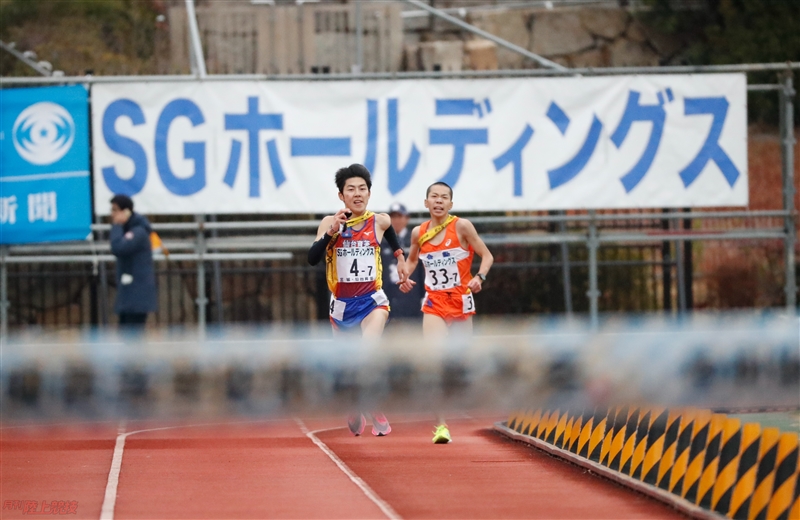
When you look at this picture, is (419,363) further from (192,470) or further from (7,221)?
(7,221)

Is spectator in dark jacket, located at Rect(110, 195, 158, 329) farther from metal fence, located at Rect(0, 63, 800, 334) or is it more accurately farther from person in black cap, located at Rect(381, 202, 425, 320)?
person in black cap, located at Rect(381, 202, 425, 320)

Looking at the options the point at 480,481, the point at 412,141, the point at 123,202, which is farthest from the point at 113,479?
the point at 412,141

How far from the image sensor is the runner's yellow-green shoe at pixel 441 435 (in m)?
9.55

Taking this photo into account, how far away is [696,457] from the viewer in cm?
665

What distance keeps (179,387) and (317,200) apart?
34.7 ft

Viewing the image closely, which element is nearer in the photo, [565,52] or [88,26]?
[88,26]

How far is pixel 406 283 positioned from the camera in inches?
Answer: 409

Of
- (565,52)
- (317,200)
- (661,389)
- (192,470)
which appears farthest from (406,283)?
(565,52)

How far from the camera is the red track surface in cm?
680

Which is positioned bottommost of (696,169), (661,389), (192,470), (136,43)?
(192,470)

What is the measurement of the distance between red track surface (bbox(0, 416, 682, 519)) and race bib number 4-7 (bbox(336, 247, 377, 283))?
125 cm

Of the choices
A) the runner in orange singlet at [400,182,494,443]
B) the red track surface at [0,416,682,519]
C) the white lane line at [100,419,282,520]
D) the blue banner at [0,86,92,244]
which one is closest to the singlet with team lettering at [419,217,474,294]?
the runner in orange singlet at [400,182,494,443]

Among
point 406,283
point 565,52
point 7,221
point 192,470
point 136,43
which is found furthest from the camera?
point 565,52

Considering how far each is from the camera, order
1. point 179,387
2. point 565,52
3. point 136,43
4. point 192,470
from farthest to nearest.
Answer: point 565,52 → point 136,43 → point 192,470 → point 179,387
